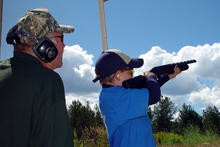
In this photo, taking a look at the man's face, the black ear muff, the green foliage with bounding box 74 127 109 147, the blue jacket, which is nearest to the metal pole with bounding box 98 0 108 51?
the blue jacket

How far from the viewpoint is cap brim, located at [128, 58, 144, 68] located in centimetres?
256

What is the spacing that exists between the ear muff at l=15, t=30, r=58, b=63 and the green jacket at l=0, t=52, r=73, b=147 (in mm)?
217

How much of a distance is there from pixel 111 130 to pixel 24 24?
1.25 metres

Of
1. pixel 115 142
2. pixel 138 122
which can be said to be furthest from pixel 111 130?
pixel 138 122

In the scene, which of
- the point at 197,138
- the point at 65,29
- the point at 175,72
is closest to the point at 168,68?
the point at 175,72

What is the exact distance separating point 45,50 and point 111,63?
1.00m

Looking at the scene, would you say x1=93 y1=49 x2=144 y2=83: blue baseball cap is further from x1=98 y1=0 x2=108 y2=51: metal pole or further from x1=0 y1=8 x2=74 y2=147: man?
x1=98 y1=0 x2=108 y2=51: metal pole

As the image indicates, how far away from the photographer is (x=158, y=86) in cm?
245

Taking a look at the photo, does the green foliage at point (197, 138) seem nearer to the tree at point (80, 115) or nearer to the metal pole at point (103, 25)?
the metal pole at point (103, 25)

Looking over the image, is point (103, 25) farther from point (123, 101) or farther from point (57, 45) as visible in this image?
point (57, 45)

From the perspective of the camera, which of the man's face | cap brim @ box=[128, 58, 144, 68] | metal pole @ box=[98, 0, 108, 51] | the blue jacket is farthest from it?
metal pole @ box=[98, 0, 108, 51]

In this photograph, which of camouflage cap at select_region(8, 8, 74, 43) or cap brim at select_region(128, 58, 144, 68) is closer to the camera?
camouflage cap at select_region(8, 8, 74, 43)

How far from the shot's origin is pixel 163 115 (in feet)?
96.4

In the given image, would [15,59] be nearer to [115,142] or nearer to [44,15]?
[44,15]
